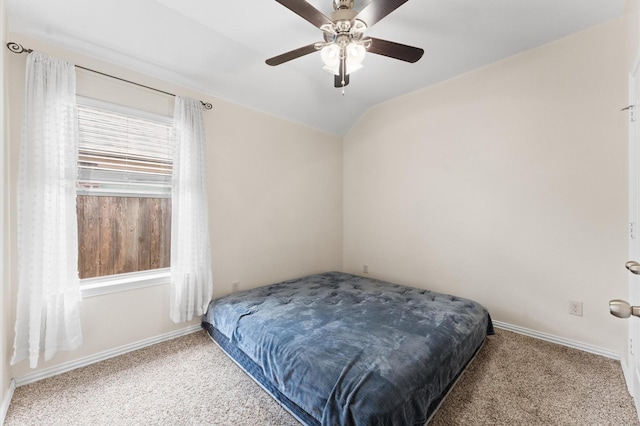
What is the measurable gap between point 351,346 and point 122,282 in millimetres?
1930

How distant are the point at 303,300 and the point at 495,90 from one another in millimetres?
2758

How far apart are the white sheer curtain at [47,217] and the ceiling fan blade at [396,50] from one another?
2.14 meters

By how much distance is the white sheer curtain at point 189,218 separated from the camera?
2.37 metres

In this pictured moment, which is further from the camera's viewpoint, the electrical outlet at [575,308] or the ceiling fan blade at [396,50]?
the electrical outlet at [575,308]

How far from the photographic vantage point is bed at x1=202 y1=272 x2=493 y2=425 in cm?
127

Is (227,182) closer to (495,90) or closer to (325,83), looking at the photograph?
(325,83)

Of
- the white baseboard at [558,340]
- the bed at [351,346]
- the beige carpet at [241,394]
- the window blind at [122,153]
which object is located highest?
the window blind at [122,153]

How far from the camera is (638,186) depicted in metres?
1.50

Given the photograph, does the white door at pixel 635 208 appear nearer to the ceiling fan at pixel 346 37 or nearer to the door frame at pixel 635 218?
the door frame at pixel 635 218

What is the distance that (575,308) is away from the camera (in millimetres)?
2221

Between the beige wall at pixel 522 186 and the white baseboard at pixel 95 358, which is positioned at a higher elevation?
the beige wall at pixel 522 186

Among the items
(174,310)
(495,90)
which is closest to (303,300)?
(174,310)

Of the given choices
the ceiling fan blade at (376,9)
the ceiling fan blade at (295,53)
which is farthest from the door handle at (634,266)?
the ceiling fan blade at (295,53)

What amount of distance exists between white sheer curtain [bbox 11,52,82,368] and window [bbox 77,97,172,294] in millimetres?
197
